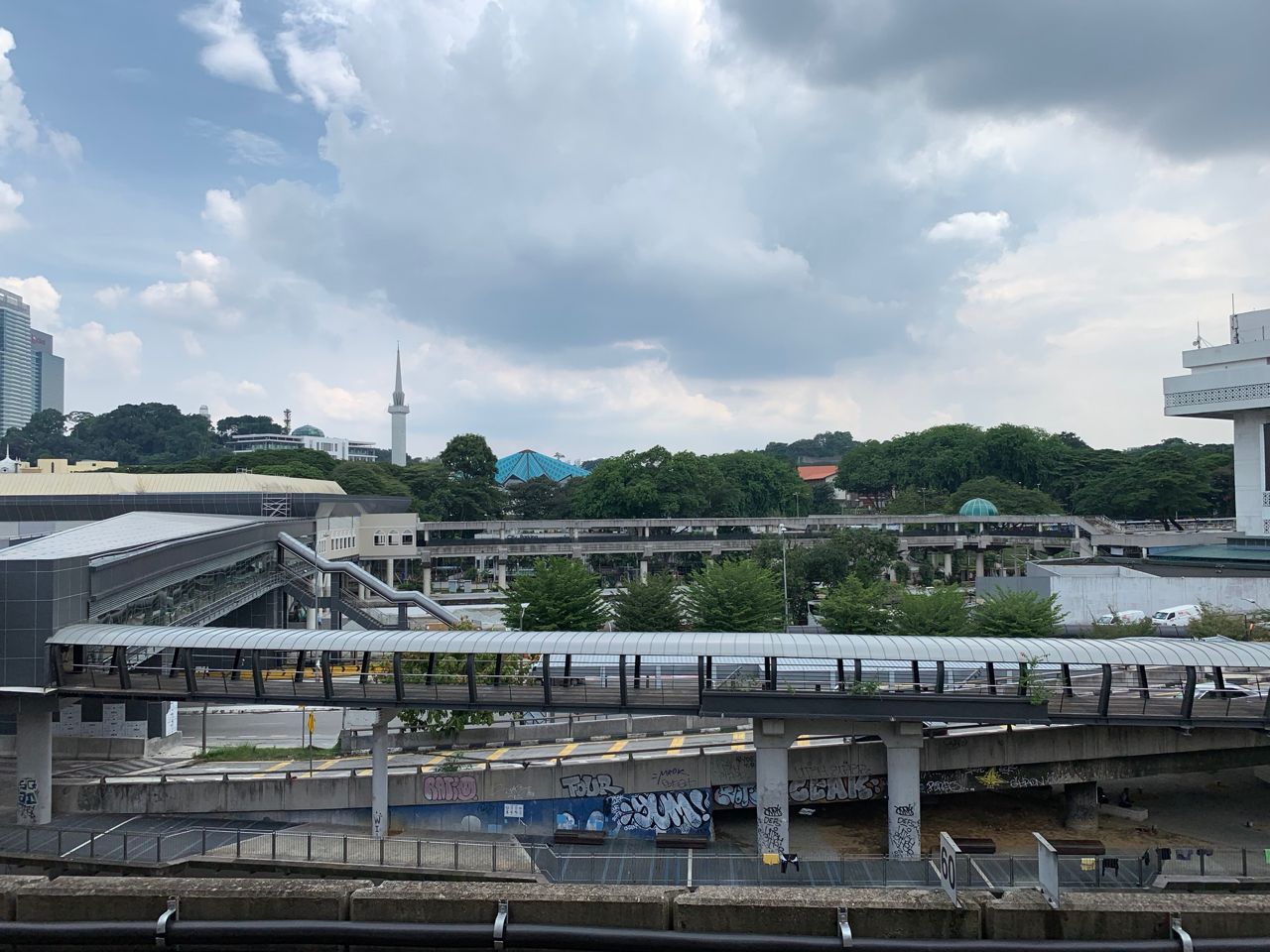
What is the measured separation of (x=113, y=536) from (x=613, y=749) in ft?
70.4

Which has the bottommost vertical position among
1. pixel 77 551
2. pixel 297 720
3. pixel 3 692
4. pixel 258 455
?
pixel 297 720

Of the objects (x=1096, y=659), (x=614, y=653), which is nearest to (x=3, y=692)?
(x=614, y=653)

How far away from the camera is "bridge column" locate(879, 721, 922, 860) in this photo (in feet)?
80.1

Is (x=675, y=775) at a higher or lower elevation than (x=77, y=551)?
lower

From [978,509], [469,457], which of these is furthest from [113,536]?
[978,509]

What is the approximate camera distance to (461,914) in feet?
26.2

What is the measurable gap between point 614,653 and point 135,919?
17.0 metres

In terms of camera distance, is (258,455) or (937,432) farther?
(937,432)

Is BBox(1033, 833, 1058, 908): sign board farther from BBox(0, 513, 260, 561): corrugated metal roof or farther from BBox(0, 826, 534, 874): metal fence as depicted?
BBox(0, 513, 260, 561): corrugated metal roof

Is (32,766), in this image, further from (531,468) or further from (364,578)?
(531,468)

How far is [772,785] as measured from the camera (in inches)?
977

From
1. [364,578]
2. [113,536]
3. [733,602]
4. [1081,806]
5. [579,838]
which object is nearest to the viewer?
[579,838]

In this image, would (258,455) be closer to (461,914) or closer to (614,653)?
(614,653)

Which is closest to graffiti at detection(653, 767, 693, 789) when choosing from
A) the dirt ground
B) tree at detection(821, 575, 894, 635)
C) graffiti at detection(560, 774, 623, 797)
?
graffiti at detection(560, 774, 623, 797)
